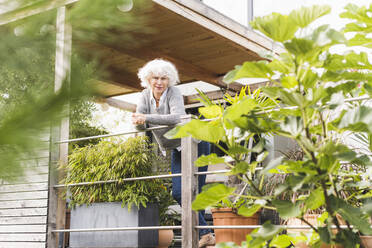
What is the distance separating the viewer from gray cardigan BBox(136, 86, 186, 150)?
3031 millimetres

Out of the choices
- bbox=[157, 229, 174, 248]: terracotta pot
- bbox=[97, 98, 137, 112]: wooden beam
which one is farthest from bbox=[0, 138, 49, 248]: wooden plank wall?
bbox=[97, 98, 137, 112]: wooden beam

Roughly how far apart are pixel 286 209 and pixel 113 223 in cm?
186

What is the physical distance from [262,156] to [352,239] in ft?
1.33

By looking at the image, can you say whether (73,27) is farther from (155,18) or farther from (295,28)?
(155,18)

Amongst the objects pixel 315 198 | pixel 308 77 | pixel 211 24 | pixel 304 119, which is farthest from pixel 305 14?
pixel 211 24

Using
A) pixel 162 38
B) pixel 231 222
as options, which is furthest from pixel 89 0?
pixel 162 38

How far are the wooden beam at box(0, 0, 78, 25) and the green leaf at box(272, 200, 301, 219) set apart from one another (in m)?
1.08

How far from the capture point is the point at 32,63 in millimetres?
479

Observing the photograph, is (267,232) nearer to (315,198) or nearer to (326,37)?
(315,198)

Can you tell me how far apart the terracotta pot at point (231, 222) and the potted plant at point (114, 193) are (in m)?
0.53

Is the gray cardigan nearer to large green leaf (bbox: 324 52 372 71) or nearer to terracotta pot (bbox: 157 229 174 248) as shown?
terracotta pot (bbox: 157 229 174 248)

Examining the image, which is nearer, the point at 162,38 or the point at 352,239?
the point at 352,239

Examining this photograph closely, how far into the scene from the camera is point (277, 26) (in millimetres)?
1349

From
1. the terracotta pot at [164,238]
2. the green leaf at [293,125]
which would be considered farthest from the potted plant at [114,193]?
the green leaf at [293,125]
